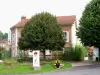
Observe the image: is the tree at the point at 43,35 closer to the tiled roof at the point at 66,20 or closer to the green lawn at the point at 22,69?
the green lawn at the point at 22,69

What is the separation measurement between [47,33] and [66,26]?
11.0 m

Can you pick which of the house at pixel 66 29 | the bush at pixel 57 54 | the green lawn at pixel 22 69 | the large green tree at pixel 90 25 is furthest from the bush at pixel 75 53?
the green lawn at pixel 22 69

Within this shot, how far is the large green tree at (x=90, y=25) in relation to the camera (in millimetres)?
35812

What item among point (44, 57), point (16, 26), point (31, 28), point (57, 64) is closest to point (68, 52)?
point (44, 57)

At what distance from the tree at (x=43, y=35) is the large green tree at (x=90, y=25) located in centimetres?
332

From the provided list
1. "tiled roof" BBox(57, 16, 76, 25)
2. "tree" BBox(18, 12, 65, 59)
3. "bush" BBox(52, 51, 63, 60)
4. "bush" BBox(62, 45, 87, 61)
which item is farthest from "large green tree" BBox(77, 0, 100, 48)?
"tiled roof" BBox(57, 16, 76, 25)

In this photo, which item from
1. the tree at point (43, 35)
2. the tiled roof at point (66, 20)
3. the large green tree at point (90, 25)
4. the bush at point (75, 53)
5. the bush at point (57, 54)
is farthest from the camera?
the tiled roof at point (66, 20)

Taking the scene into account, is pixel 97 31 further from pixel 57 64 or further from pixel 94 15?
pixel 57 64

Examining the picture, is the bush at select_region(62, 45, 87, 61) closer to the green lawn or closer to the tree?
the tree

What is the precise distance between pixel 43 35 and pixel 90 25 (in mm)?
6871

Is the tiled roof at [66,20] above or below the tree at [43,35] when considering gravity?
above

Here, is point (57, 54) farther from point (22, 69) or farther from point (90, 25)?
point (22, 69)

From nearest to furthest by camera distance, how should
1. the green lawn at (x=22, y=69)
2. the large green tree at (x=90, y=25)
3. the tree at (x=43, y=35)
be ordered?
the green lawn at (x=22, y=69) < the large green tree at (x=90, y=25) < the tree at (x=43, y=35)

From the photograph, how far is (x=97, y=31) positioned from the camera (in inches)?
1404
